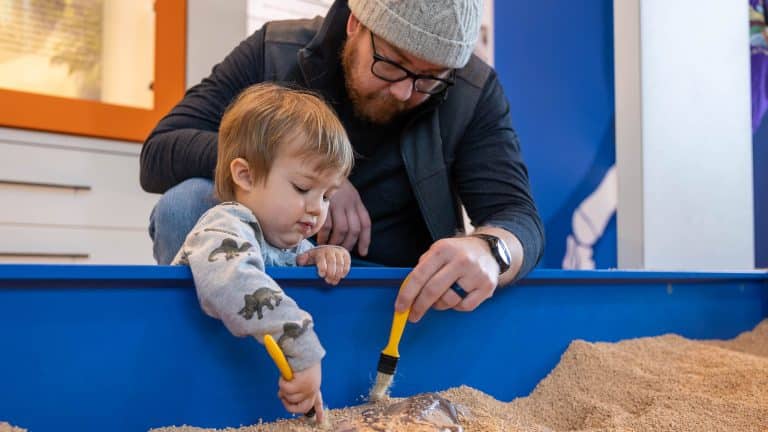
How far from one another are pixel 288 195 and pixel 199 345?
0.21m

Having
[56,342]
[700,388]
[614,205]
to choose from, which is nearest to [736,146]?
[614,205]

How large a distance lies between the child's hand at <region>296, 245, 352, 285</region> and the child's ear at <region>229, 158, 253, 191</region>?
13 cm

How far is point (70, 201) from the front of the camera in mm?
2094

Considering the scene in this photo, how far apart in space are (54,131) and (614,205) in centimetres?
183

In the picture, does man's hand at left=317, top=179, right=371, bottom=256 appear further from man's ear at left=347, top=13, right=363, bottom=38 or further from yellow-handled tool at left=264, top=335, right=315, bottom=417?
yellow-handled tool at left=264, top=335, right=315, bottom=417

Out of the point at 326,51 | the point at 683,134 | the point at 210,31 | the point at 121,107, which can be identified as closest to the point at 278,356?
the point at 326,51

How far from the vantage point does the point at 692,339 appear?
141 cm

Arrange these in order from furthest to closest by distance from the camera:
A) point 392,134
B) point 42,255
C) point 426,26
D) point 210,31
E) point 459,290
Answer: point 210,31 → point 42,255 → point 392,134 → point 426,26 → point 459,290

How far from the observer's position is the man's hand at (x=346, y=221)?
1155 millimetres

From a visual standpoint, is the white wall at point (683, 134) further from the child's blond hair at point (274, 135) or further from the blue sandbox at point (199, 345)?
the child's blond hair at point (274, 135)

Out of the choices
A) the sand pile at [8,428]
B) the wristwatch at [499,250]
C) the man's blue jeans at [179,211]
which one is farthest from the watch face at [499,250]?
the sand pile at [8,428]

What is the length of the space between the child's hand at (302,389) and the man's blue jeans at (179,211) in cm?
41

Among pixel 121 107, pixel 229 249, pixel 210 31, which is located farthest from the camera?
pixel 210 31

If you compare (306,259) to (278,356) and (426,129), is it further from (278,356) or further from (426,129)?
(426,129)
